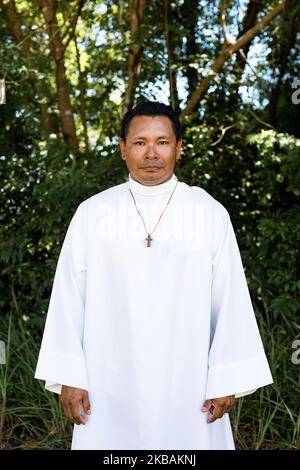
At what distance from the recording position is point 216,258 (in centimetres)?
315

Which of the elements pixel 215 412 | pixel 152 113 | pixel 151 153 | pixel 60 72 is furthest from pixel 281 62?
pixel 215 412

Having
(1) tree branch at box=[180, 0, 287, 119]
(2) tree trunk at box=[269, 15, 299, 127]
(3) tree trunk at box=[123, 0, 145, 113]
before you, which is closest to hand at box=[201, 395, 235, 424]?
(1) tree branch at box=[180, 0, 287, 119]

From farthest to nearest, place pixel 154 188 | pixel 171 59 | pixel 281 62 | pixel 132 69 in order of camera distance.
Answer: pixel 281 62, pixel 171 59, pixel 132 69, pixel 154 188

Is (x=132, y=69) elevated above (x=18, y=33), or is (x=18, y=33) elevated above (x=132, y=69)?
(x=18, y=33)

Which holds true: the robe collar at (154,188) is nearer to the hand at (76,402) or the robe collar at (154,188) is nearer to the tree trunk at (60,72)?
the hand at (76,402)

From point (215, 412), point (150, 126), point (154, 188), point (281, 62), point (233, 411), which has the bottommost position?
point (233, 411)

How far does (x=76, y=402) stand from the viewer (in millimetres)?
3113

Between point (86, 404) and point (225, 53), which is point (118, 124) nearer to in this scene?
point (225, 53)

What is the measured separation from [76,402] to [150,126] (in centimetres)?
121

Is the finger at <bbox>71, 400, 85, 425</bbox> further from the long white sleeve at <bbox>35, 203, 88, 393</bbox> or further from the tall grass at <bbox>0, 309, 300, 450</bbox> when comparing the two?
the tall grass at <bbox>0, 309, 300, 450</bbox>

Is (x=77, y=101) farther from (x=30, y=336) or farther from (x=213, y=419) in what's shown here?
(x=213, y=419)

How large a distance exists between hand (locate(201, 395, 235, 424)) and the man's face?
3.19 feet

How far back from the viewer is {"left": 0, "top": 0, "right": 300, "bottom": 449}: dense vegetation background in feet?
18.8

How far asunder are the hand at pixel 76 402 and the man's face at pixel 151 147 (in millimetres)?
953
